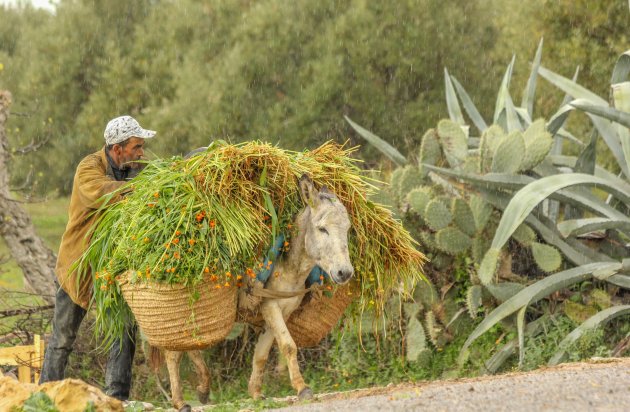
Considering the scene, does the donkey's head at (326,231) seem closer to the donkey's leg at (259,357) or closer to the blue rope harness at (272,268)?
the blue rope harness at (272,268)

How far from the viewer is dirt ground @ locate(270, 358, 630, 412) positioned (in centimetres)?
554

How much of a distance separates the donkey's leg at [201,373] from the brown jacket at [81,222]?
921 millimetres

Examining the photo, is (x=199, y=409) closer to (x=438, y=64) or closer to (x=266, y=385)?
(x=266, y=385)

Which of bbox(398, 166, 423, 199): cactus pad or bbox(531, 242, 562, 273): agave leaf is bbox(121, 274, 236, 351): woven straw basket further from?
bbox(398, 166, 423, 199): cactus pad

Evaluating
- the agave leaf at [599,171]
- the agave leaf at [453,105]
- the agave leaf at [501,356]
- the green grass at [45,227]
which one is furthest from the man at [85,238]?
the green grass at [45,227]

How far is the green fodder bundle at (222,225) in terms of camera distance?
6805 millimetres

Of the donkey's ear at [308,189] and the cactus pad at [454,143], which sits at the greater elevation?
the donkey's ear at [308,189]

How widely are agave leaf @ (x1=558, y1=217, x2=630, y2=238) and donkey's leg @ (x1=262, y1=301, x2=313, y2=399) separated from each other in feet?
13.8

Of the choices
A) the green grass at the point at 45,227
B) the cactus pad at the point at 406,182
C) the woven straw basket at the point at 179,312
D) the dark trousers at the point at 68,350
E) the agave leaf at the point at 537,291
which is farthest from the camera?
the green grass at the point at 45,227

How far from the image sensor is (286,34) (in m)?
25.6

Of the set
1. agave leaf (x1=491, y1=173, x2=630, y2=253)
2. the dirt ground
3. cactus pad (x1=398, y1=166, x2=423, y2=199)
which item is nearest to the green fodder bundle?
the dirt ground

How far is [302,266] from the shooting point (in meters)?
7.23

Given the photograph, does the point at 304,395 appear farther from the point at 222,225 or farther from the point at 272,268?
the point at 222,225

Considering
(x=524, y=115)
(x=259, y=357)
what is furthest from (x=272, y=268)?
(x=524, y=115)
